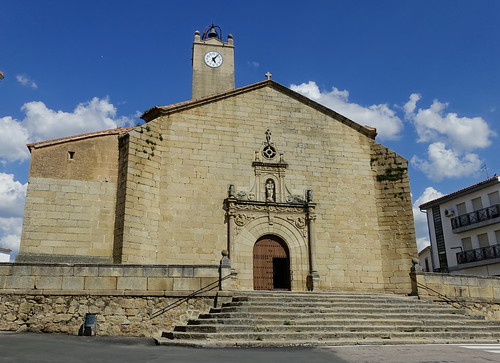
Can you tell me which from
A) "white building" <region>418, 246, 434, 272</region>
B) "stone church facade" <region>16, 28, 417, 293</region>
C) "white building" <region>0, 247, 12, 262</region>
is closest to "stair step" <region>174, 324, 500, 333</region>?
"stone church facade" <region>16, 28, 417, 293</region>

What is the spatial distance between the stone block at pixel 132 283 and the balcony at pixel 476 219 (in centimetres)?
2188

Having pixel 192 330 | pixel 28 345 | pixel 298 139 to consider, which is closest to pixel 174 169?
pixel 298 139

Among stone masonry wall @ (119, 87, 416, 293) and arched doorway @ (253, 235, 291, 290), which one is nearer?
stone masonry wall @ (119, 87, 416, 293)

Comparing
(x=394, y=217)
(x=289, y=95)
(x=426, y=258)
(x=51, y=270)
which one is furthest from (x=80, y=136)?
(x=426, y=258)

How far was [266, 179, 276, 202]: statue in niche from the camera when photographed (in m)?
14.9

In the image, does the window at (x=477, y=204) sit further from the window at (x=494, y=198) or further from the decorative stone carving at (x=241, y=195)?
the decorative stone carving at (x=241, y=195)

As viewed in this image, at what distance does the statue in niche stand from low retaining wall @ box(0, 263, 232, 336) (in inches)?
202

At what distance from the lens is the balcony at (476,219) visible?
24.9 m

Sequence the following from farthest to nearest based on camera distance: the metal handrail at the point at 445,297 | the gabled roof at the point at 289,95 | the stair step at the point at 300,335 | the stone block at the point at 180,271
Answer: the gabled roof at the point at 289,95, the metal handrail at the point at 445,297, the stone block at the point at 180,271, the stair step at the point at 300,335

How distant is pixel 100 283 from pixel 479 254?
2307cm

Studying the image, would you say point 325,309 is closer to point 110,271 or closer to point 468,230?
→ point 110,271

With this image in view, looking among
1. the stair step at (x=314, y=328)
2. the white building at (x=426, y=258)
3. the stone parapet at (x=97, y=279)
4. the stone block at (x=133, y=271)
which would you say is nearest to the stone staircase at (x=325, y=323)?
the stair step at (x=314, y=328)

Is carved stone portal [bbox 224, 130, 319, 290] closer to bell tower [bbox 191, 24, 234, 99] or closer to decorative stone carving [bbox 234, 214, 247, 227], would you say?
decorative stone carving [bbox 234, 214, 247, 227]

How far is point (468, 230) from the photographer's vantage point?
26625 mm
